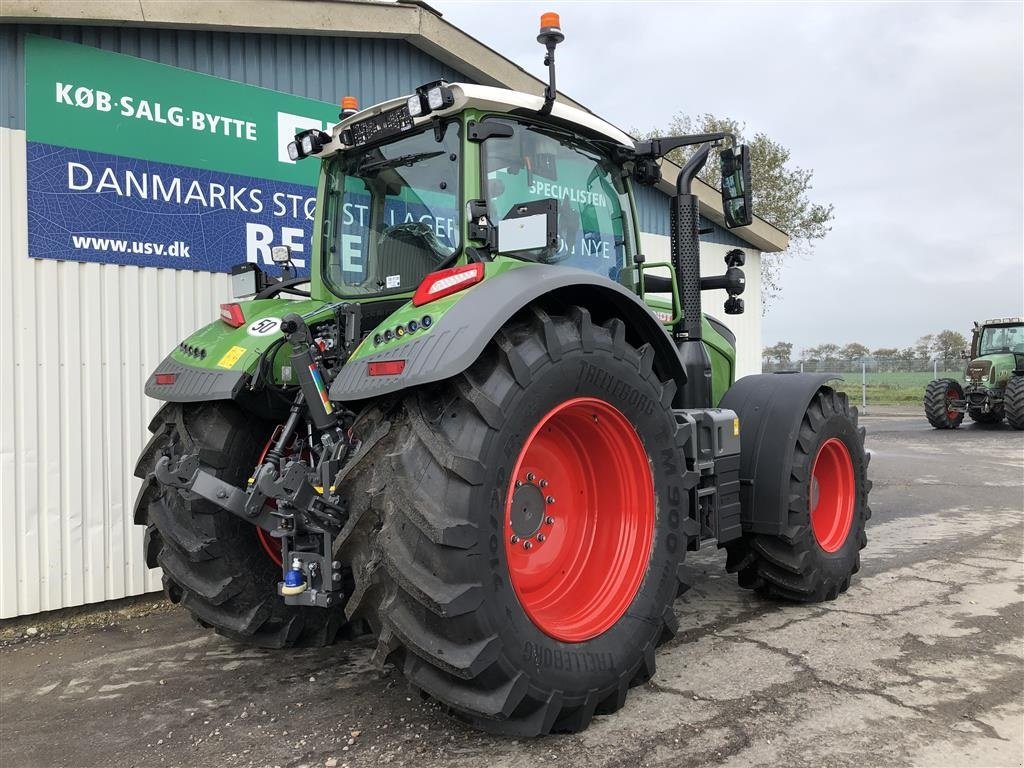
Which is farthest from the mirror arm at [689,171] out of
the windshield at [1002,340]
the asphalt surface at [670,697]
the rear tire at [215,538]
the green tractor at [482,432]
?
the windshield at [1002,340]

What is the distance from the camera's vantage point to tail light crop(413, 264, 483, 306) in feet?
9.70

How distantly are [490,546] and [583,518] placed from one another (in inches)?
37.5

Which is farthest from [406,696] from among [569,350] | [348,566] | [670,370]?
[670,370]

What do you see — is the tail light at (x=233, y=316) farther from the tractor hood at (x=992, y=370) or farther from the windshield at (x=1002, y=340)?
the windshield at (x=1002, y=340)

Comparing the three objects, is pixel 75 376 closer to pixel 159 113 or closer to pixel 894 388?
pixel 159 113

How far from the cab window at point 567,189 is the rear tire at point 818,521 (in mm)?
1488

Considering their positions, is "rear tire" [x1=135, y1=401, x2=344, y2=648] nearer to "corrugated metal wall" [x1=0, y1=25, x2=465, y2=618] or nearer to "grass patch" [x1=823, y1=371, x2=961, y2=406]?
"corrugated metal wall" [x1=0, y1=25, x2=465, y2=618]

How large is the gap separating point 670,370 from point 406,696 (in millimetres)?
1912

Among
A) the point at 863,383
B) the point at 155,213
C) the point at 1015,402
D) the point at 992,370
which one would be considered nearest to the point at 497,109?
the point at 155,213

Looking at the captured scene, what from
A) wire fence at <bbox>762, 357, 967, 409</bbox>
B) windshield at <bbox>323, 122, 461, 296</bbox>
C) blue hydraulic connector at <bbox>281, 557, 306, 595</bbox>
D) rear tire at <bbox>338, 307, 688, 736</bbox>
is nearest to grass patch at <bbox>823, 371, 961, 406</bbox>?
wire fence at <bbox>762, 357, 967, 409</bbox>

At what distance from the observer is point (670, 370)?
3.77 meters

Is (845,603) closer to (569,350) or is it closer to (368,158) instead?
(569,350)

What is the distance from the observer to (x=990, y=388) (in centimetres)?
1744

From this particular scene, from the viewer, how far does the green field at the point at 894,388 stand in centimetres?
2756
